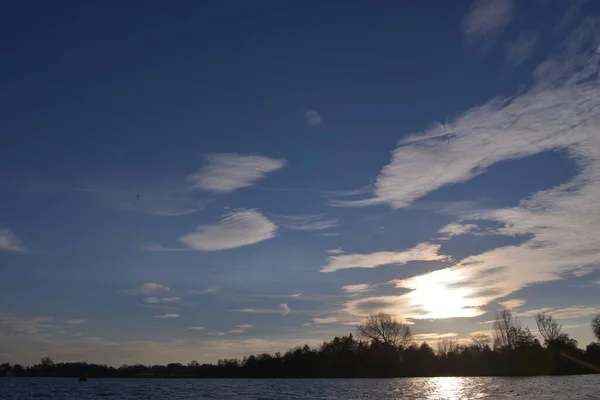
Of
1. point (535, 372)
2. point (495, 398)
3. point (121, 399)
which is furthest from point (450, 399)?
point (535, 372)

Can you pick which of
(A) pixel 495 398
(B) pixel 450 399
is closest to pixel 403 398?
(B) pixel 450 399

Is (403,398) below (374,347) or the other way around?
below

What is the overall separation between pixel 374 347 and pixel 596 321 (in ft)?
258

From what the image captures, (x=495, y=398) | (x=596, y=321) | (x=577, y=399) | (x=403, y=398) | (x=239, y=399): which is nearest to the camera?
(x=577, y=399)

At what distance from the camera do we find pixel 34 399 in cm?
8675

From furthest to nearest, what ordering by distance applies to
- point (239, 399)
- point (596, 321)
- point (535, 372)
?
1. point (596, 321)
2. point (535, 372)
3. point (239, 399)

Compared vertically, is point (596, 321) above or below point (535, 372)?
above

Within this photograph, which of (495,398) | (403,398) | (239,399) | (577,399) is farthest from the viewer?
(239,399)

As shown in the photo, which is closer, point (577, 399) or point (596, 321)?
point (577, 399)

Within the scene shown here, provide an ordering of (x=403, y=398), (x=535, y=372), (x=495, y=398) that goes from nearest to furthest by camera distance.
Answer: (x=495, y=398)
(x=403, y=398)
(x=535, y=372)

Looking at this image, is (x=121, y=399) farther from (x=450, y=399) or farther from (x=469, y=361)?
(x=469, y=361)

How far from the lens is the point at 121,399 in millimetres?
86438

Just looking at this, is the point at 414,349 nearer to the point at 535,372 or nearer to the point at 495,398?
the point at 535,372

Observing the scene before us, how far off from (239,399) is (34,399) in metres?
33.7
